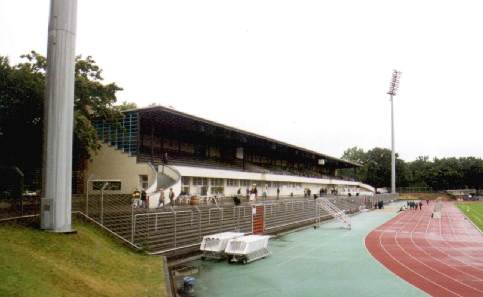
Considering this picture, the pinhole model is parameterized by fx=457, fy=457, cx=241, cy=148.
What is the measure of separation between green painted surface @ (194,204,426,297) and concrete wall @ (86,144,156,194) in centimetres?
998

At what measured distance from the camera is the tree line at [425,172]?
112 meters

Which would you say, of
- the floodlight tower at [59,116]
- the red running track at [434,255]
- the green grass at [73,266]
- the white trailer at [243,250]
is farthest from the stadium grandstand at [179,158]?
the red running track at [434,255]

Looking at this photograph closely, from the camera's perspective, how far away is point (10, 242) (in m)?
13.1

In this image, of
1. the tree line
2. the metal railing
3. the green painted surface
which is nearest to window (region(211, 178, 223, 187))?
the metal railing

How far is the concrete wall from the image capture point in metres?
30.4

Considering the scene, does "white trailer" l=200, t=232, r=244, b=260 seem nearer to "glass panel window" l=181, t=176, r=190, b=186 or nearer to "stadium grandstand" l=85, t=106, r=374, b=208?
"stadium grandstand" l=85, t=106, r=374, b=208

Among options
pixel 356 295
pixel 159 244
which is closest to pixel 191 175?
pixel 159 244

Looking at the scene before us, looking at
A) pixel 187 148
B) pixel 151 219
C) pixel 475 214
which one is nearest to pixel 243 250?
pixel 151 219

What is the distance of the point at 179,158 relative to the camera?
121 feet

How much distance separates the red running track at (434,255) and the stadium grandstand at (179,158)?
13196mm

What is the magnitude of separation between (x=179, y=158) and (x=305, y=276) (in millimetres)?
20227

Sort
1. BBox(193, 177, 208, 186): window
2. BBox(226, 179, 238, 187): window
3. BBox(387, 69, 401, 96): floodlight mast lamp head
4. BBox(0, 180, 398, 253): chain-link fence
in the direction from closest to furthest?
BBox(0, 180, 398, 253): chain-link fence, BBox(193, 177, 208, 186): window, BBox(226, 179, 238, 187): window, BBox(387, 69, 401, 96): floodlight mast lamp head

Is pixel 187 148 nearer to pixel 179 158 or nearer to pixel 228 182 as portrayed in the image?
pixel 179 158

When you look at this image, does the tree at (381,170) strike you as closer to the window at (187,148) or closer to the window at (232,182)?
the window at (232,182)
